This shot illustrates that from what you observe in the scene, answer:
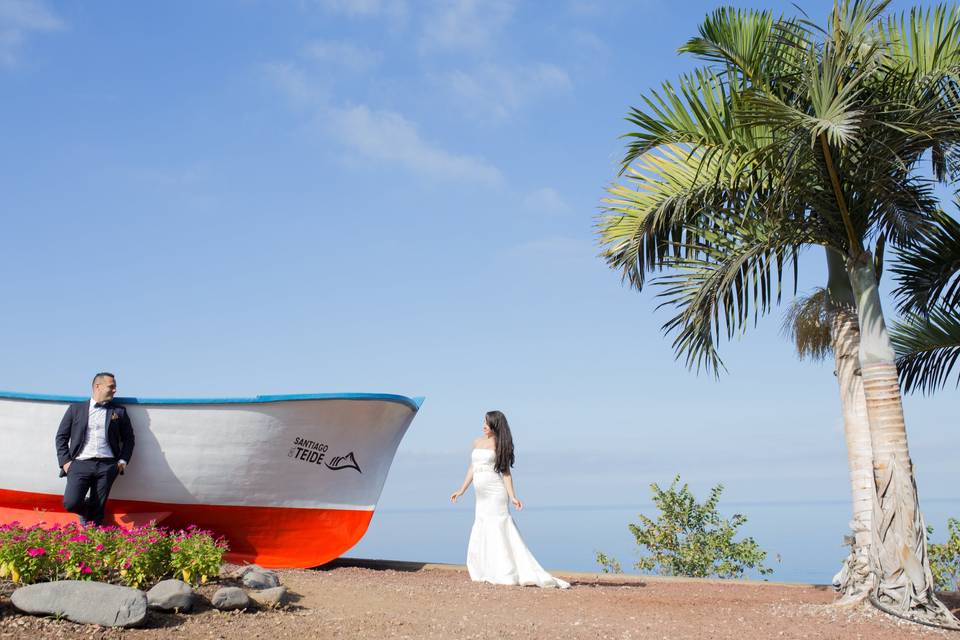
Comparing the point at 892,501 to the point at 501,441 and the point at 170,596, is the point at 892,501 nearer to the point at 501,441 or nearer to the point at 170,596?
the point at 501,441

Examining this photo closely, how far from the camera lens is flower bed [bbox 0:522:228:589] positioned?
6.12m

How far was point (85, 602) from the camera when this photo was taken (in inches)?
220

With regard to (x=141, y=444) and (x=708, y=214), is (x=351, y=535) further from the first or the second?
(x=708, y=214)

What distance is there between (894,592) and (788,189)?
147 inches

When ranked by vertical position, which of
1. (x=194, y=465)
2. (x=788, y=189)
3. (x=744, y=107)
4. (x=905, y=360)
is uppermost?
(x=744, y=107)

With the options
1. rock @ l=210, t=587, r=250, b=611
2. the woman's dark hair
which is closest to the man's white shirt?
rock @ l=210, t=587, r=250, b=611

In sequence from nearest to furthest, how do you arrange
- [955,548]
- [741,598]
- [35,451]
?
[741,598], [35,451], [955,548]

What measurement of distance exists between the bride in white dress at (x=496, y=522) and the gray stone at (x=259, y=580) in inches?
91.4

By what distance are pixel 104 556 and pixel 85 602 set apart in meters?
0.74

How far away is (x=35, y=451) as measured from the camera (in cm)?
924

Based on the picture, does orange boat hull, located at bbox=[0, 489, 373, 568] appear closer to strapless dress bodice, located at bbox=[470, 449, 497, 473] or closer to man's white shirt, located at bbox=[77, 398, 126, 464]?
man's white shirt, located at bbox=[77, 398, 126, 464]

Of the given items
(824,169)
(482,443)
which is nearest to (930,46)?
(824,169)

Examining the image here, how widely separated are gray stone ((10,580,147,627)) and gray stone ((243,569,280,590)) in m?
1.21

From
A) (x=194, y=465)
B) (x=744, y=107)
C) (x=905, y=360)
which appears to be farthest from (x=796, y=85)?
(x=194, y=465)
